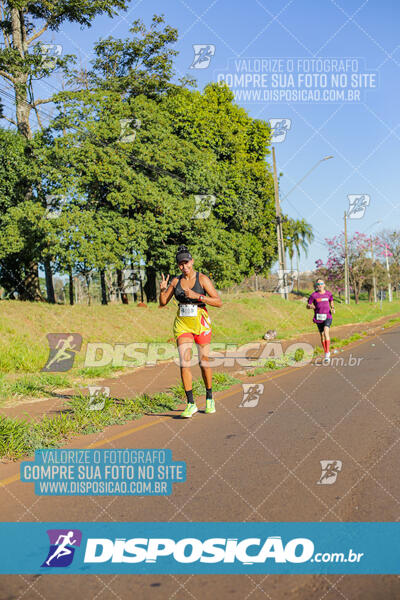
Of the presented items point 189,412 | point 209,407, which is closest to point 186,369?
point 189,412

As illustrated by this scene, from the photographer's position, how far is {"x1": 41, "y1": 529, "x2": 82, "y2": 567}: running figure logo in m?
3.59

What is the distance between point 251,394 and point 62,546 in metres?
6.16

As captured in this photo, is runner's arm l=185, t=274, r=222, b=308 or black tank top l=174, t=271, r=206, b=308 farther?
black tank top l=174, t=271, r=206, b=308

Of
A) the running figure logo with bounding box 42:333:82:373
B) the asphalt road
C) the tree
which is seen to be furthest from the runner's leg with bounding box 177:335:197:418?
the tree

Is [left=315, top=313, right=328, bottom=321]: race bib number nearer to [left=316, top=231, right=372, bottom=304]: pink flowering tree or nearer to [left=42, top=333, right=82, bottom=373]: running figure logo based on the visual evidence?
[left=42, top=333, right=82, bottom=373]: running figure logo

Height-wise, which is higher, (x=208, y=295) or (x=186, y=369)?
(x=208, y=295)

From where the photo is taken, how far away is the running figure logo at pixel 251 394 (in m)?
8.76

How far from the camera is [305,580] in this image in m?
3.23

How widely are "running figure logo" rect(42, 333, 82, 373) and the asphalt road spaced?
5.72 meters

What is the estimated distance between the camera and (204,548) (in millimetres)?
3662

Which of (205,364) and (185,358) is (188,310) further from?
(205,364)

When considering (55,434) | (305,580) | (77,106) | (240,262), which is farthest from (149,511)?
(240,262)

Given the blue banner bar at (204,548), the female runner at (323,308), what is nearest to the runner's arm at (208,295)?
the blue banner bar at (204,548)

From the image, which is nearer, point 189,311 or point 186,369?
point 189,311
